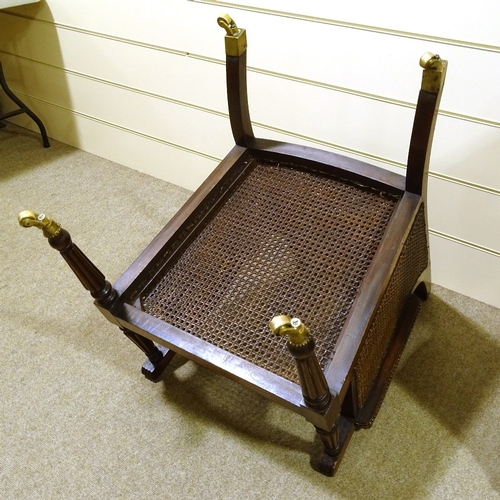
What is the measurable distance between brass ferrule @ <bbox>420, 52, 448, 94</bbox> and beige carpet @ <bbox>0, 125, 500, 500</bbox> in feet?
2.08

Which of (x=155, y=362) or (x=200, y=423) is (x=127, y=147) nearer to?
(x=155, y=362)

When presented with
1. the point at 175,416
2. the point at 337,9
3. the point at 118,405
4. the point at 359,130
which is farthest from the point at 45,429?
the point at 337,9

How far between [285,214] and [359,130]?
0.32 meters

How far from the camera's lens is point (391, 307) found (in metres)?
0.95

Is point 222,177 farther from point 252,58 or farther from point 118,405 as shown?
point 118,405

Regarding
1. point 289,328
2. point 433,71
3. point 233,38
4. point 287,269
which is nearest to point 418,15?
point 433,71

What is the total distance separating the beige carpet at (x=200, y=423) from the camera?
101cm

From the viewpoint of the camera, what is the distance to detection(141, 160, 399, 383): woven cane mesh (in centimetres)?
85

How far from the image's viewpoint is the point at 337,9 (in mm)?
1004

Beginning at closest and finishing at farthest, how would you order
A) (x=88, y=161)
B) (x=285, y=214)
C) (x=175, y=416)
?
(x=285, y=214) → (x=175, y=416) → (x=88, y=161)

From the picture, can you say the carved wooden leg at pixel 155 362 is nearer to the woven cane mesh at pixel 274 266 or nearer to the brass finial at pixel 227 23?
the woven cane mesh at pixel 274 266

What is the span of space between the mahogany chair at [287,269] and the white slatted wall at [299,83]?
18 cm

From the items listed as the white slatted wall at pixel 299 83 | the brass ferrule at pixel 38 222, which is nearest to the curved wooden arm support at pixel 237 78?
the white slatted wall at pixel 299 83

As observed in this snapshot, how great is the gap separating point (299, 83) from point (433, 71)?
456mm
